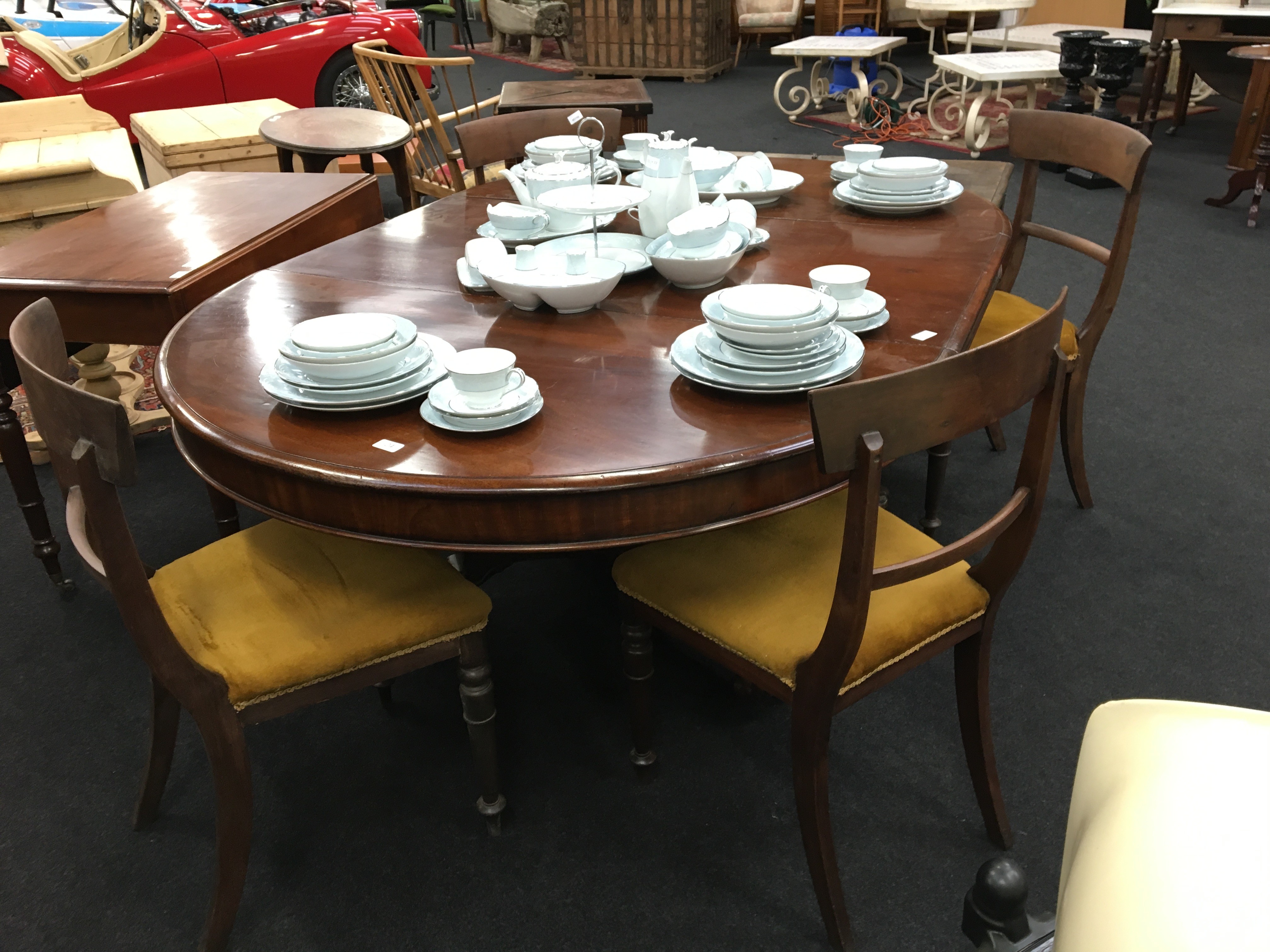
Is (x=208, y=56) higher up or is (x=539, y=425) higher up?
(x=208, y=56)

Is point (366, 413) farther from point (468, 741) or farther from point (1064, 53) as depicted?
point (1064, 53)

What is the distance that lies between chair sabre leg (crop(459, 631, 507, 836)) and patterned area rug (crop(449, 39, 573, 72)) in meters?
7.72

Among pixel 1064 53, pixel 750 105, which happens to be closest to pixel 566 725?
pixel 1064 53

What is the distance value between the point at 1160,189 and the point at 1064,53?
847 mm

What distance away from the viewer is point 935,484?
2102mm

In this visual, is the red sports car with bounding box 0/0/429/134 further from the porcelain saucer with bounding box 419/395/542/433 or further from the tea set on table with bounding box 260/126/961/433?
the porcelain saucer with bounding box 419/395/542/433

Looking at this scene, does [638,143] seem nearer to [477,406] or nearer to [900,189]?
[900,189]

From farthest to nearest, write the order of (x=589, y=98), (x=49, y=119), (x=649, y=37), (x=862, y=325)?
(x=649, y=37) < (x=49, y=119) < (x=589, y=98) < (x=862, y=325)

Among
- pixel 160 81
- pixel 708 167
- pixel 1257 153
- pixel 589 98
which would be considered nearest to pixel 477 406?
pixel 708 167

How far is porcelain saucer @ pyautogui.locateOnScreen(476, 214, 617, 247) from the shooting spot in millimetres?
1794

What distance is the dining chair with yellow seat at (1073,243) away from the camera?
1941mm

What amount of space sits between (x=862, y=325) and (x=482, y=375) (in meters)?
0.58

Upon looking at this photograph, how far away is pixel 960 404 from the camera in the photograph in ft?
3.43

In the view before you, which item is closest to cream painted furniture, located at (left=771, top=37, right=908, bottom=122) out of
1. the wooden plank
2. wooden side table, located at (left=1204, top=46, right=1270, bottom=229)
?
wooden side table, located at (left=1204, top=46, right=1270, bottom=229)
